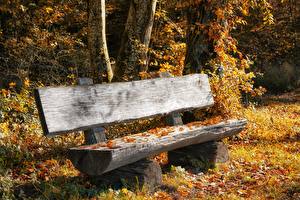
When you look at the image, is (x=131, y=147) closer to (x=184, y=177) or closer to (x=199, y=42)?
(x=184, y=177)

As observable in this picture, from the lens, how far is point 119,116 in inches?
235

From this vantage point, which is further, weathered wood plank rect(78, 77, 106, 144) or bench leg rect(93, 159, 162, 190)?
weathered wood plank rect(78, 77, 106, 144)

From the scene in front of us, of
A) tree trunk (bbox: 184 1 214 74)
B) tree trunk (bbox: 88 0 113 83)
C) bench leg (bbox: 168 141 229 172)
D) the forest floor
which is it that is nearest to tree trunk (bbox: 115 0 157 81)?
tree trunk (bbox: 88 0 113 83)

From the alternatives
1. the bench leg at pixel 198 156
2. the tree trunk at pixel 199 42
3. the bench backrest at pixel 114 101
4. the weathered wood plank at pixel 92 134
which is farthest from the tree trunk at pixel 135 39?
the weathered wood plank at pixel 92 134

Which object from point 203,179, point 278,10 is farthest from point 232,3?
point 278,10

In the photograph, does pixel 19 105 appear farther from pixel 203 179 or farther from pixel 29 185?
pixel 203 179

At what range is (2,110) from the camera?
7910 millimetres

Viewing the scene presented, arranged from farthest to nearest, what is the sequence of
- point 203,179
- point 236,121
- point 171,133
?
point 236,121
point 203,179
point 171,133

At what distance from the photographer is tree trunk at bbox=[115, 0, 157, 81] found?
34.4 ft

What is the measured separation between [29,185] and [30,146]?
5.01ft

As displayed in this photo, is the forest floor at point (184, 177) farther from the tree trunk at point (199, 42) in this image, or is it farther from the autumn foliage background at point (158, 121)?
the tree trunk at point (199, 42)

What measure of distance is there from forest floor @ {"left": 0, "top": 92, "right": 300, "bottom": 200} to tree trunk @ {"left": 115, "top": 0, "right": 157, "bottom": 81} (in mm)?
2822

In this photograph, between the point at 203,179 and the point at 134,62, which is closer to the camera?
the point at 203,179

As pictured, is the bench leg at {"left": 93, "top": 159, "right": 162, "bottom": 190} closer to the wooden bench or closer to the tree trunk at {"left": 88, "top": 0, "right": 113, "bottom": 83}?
the wooden bench
